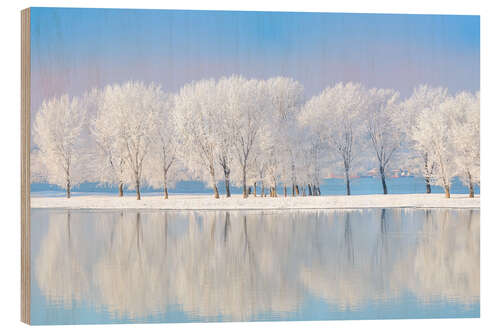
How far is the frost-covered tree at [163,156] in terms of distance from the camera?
9.98 meters

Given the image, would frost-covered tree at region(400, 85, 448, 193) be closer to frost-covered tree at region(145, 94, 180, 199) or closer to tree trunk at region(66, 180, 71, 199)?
frost-covered tree at region(145, 94, 180, 199)

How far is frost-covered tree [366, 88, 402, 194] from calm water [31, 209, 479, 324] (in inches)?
37.3

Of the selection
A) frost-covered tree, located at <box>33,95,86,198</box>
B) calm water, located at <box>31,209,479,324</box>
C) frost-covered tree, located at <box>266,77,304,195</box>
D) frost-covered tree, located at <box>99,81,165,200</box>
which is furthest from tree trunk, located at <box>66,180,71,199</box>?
frost-covered tree, located at <box>266,77,304,195</box>

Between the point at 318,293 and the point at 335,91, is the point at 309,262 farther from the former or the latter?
the point at 335,91

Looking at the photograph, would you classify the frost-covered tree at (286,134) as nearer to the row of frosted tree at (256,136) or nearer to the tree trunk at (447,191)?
the row of frosted tree at (256,136)

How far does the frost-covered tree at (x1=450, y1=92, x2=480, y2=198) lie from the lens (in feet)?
28.6

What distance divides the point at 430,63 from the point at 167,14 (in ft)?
12.6

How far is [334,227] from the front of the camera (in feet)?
30.1

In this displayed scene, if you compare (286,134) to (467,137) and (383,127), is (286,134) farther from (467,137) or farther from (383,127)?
(467,137)

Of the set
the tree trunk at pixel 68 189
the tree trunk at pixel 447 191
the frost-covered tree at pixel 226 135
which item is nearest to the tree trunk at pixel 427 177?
the tree trunk at pixel 447 191

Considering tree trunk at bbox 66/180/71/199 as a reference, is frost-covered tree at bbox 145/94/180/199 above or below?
above
